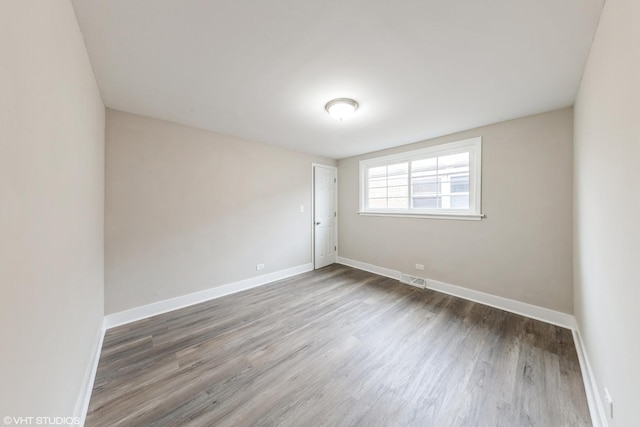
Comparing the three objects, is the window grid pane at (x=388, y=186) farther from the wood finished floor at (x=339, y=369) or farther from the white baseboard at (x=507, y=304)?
the wood finished floor at (x=339, y=369)


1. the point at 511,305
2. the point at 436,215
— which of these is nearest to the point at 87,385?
the point at 436,215

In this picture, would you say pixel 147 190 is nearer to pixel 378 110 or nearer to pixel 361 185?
pixel 378 110

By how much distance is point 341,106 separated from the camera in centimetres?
227

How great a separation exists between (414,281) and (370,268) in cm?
91

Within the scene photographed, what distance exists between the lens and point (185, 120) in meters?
2.75

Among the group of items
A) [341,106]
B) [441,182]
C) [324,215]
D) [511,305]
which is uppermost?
[341,106]

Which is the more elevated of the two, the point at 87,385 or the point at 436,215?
the point at 436,215

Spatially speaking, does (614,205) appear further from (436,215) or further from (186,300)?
(186,300)

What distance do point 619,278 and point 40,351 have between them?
267cm

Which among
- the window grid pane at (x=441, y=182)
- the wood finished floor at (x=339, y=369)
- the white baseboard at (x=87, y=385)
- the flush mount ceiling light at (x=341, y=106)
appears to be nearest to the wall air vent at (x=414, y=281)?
the wood finished floor at (x=339, y=369)

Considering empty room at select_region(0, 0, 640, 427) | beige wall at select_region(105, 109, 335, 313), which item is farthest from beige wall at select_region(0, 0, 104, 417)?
beige wall at select_region(105, 109, 335, 313)

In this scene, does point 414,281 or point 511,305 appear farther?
point 414,281

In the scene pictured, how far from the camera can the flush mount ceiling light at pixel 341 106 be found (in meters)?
2.24

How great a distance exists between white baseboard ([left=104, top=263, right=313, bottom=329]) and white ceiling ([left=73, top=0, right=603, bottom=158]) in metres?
2.27
